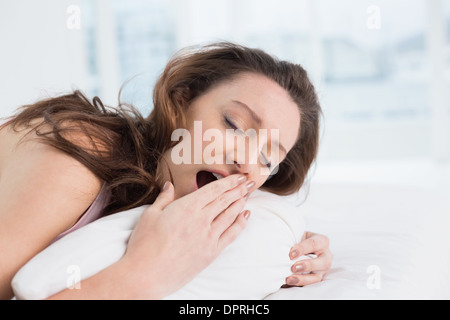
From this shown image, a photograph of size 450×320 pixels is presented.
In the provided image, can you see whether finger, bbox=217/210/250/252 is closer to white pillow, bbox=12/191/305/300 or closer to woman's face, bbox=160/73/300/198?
white pillow, bbox=12/191/305/300

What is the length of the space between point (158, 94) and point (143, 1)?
18.9 ft

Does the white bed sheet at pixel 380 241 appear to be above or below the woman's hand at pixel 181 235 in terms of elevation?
below

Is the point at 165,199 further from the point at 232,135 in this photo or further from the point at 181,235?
the point at 232,135

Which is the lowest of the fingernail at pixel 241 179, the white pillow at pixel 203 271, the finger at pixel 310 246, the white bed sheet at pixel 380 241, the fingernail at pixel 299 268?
the white bed sheet at pixel 380 241

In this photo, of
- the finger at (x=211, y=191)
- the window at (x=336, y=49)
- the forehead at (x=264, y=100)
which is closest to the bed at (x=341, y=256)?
the finger at (x=211, y=191)

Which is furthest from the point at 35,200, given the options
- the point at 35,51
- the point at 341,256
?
the point at 35,51

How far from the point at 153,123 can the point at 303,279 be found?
26.4 inches

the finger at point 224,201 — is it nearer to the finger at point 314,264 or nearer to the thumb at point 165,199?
the thumb at point 165,199

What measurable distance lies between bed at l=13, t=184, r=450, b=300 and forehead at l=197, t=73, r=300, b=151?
21cm

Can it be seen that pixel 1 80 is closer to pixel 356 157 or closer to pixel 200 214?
pixel 200 214

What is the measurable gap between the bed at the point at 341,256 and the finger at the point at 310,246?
24mm

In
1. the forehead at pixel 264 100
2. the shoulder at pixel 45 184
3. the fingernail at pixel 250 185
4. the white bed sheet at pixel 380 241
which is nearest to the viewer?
the shoulder at pixel 45 184

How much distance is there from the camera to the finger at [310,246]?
125 cm
